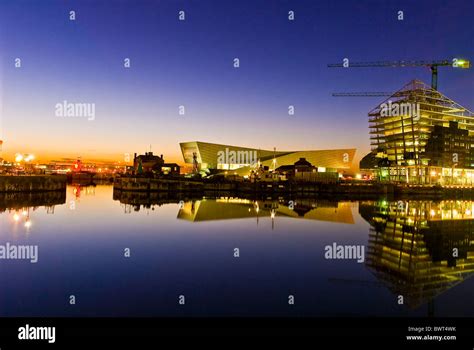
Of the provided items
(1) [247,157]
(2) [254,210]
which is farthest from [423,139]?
(2) [254,210]

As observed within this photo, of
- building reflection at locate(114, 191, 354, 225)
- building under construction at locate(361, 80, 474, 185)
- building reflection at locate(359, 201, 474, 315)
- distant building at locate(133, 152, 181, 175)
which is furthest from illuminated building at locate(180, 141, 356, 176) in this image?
building reflection at locate(359, 201, 474, 315)

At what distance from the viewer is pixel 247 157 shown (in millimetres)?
120750

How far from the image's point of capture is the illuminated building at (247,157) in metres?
118

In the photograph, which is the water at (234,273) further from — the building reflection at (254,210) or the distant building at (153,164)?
the distant building at (153,164)

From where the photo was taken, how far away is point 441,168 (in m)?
88.1

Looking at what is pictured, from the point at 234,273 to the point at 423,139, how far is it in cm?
9189

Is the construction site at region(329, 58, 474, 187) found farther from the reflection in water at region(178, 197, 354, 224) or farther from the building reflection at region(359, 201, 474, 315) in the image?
the building reflection at region(359, 201, 474, 315)

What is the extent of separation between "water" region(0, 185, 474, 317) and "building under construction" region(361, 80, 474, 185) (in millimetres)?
73305

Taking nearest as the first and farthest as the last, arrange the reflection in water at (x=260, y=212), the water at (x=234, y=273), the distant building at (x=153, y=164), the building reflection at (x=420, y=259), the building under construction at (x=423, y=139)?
1. the water at (x=234, y=273)
2. the building reflection at (x=420, y=259)
3. the reflection in water at (x=260, y=212)
4. the building under construction at (x=423, y=139)
5. the distant building at (x=153, y=164)

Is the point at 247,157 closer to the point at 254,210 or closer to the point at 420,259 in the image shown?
the point at 254,210

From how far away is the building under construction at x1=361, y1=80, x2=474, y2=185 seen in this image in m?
87.3

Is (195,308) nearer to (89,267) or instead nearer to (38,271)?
(89,267)

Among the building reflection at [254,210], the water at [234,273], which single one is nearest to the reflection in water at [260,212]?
the building reflection at [254,210]

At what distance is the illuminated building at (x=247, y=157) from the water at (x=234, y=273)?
9502 centimetres
